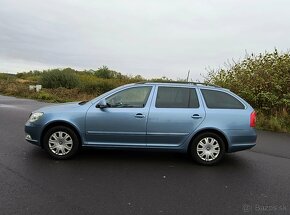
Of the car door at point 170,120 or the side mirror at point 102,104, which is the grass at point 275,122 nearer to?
the car door at point 170,120

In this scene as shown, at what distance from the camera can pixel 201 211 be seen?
5.04 m

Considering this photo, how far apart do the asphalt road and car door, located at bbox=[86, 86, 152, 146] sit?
0.42 m

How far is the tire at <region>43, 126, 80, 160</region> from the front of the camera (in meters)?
7.32

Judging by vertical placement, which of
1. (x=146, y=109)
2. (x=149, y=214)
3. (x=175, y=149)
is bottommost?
(x=149, y=214)

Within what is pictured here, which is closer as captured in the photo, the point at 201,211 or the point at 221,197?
the point at 201,211

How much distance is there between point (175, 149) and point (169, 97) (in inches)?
40.8

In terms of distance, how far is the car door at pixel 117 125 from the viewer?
Answer: 730 cm

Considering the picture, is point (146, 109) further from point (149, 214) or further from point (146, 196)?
point (149, 214)

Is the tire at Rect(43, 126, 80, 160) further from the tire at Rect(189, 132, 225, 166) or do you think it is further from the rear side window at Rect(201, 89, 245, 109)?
the rear side window at Rect(201, 89, 245, 109)

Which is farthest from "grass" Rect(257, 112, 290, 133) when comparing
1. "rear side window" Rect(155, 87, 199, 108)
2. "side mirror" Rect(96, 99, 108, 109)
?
"side mirror" Rect(96, 99, 108, 109)

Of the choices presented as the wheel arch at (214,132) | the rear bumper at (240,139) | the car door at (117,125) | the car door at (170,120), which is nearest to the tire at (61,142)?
the car door at (117,125)

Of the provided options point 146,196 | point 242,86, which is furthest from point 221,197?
point 242,86

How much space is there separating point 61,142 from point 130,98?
5.19 feet

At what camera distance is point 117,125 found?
7309mm
